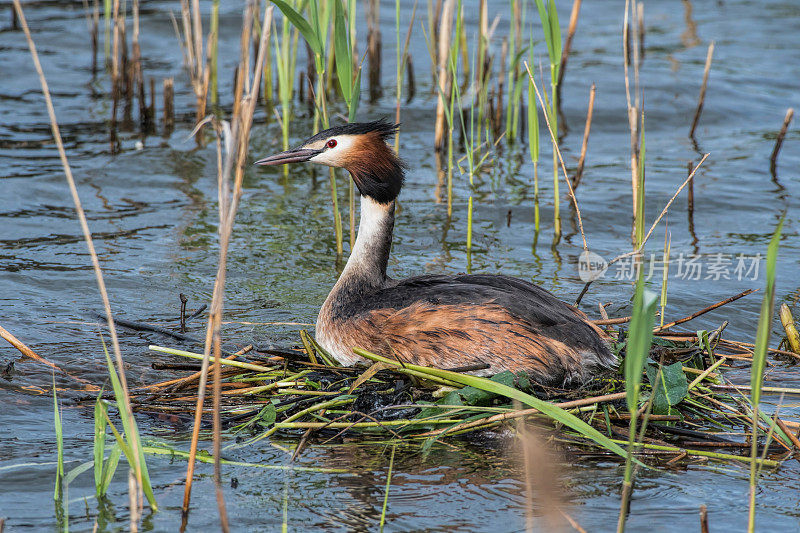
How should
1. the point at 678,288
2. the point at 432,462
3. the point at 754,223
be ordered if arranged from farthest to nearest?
the point at 754,223, the point at 678,288, the point at 432,462

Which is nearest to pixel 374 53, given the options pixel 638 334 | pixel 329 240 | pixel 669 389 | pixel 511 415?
pixel 329 240

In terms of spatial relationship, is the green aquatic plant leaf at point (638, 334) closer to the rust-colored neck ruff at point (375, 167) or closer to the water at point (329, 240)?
the water at point (329, 240)

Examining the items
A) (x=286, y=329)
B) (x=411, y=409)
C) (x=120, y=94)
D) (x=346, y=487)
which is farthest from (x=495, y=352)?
(x=120, y=94)

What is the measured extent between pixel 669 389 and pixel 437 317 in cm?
104

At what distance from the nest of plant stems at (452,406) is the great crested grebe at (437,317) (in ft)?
0.43

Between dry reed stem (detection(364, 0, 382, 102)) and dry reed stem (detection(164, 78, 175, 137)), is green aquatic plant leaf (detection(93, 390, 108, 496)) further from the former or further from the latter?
dry reed stem (detection(364, 0, 382, 102))

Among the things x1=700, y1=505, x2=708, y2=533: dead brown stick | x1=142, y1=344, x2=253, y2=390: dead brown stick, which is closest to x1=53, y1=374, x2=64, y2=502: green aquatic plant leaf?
x1=142, y1=344, x2=253, y2=390: dead brown stick

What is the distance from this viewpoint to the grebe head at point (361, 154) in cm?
486

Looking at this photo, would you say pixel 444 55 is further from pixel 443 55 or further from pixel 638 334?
pixel 638 334

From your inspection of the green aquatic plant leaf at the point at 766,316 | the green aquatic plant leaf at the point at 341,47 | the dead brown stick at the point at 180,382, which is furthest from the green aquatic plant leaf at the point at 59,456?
the green aquatic plant leaf at the point at 341,47

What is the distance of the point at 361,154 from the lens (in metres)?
4.90

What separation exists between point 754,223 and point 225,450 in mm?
4978

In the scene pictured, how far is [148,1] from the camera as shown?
1374 centimetres

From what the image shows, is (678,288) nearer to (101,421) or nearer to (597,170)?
(597,170)
